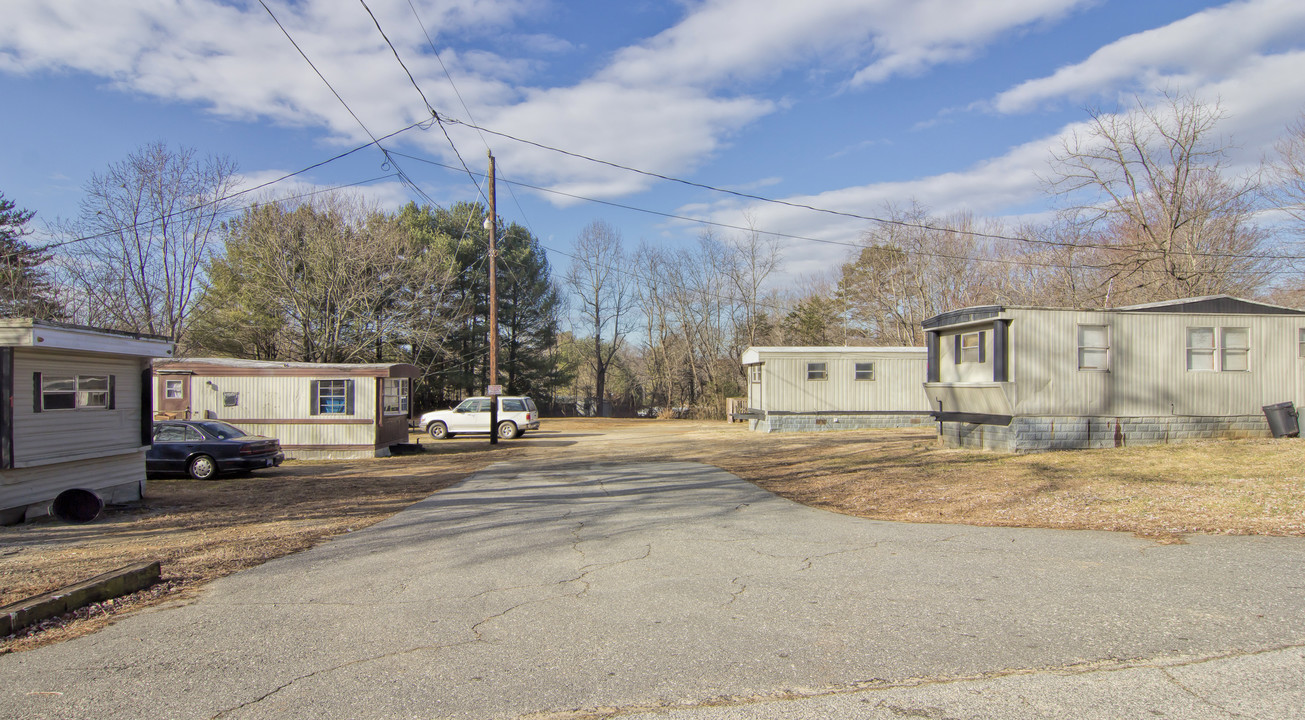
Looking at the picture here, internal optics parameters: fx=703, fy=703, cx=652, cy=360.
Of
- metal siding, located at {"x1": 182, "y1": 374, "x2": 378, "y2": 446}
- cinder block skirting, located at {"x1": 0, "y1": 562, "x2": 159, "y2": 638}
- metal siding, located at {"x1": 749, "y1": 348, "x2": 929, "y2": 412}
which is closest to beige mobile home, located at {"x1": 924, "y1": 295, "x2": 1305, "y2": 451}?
metal siding, located at {"x1": 749, "y1": 348, "x2": 929, "y2": 412}

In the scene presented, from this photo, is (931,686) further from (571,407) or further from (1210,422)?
Result: (571,407)

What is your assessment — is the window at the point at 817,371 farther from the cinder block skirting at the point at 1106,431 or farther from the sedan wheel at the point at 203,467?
the sedan wheel at the point at 203,467

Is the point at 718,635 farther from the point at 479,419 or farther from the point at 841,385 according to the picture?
the point at 479,419

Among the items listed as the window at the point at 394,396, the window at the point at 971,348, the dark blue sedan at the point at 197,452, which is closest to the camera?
the dark blue sedan at the point at 197,452

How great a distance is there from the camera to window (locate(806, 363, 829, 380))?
24.2 metres

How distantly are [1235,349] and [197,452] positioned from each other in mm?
22056

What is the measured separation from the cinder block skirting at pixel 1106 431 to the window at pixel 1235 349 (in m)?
1.08

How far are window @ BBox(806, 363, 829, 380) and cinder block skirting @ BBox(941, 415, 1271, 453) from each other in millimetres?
8804

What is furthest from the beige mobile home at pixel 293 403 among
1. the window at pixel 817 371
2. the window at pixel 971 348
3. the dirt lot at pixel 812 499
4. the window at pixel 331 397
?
the window at pixel 971 348

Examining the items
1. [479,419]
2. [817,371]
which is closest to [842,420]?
[817,371]

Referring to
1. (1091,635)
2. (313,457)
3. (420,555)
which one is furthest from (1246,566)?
(313,457)

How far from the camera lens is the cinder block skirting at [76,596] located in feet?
15.2

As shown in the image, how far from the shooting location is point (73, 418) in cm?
1023

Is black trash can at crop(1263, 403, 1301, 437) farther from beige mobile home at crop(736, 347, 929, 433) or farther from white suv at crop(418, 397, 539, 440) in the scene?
white suv at crop(418, 397, 539, 440)
